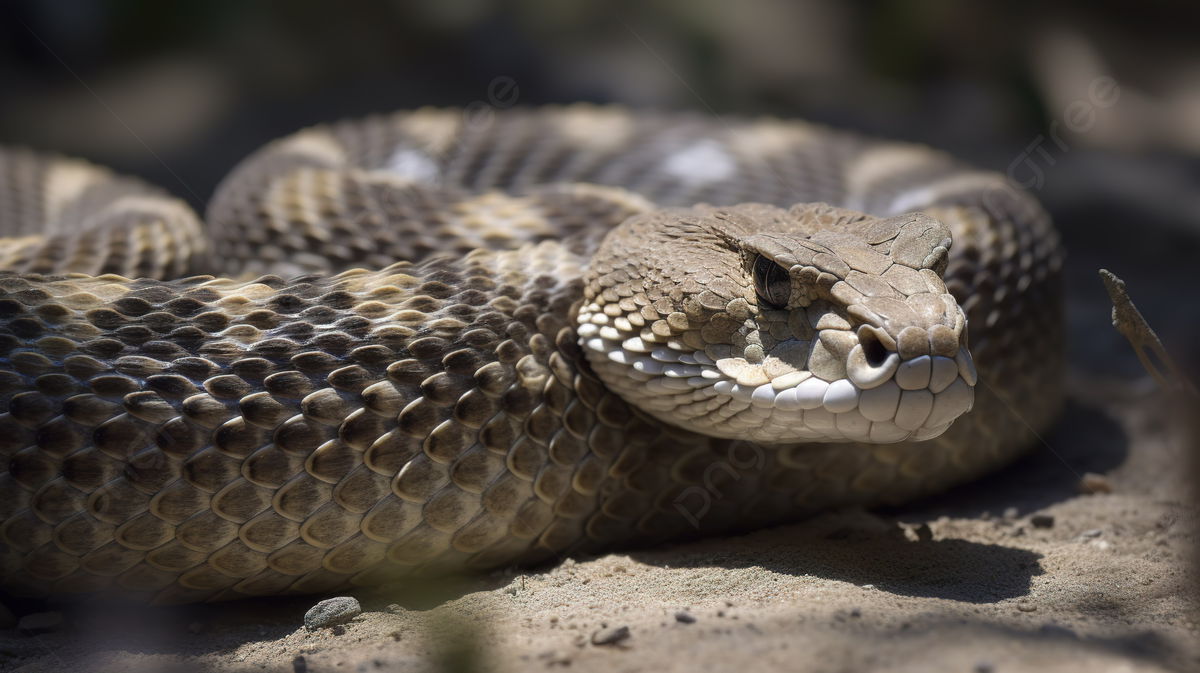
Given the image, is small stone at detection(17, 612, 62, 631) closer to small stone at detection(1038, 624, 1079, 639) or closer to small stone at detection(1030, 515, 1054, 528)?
small stone at detection(1038, 624, 1079, 639)

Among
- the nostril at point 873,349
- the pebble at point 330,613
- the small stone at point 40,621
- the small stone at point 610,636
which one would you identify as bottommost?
the small stone at point 40,621

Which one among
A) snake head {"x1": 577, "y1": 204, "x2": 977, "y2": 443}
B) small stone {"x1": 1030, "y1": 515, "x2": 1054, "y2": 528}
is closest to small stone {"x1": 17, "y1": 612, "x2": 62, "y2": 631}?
snake head {"x1": 577, "y1": 204, "x2": 977, "y2": 443}

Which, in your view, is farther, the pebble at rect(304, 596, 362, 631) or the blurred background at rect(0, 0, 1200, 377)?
the blurred background at rect(0, 0, 1200, 377)

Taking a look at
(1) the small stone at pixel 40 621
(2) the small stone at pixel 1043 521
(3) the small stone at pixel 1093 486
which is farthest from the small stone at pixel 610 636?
(3) the small stone at pixel 1093 486

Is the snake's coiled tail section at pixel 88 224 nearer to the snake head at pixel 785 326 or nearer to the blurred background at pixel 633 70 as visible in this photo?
the blurred background at pixel 633 70

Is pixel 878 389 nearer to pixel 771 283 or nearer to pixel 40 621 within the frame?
pixel 771 283

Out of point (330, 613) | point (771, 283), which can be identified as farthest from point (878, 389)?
point (330, 613)

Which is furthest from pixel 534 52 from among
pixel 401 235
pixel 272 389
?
pixel 272 389
